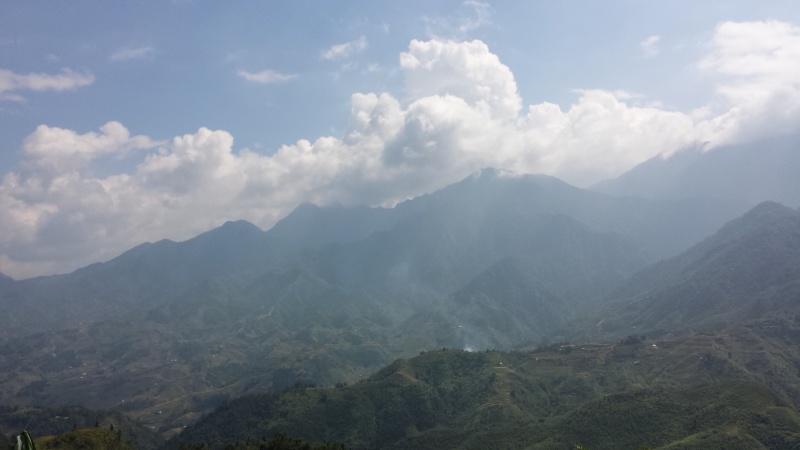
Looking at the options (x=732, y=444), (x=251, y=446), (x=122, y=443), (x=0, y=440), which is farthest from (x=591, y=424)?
(x=0, y=440)

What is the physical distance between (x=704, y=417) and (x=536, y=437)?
5484cm

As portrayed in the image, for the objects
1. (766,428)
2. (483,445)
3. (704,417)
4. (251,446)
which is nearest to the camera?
(251,446)

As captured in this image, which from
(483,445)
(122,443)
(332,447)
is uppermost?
(122,443)

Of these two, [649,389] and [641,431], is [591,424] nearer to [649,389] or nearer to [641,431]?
[641,431]

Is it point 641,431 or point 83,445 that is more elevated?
point 83,445

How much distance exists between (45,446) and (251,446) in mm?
46337

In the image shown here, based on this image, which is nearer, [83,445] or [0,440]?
[83,445]

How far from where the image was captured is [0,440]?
19825cm

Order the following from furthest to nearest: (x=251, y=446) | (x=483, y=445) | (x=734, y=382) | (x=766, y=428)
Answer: (x=483, y=445) < (x=734, y=382) < (x=766, y=428) < (x=251, y=446)

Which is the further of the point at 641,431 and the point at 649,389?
the point at 649,389

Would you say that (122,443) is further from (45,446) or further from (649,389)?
(649,389)

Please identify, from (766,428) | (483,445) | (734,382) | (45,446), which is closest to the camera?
(45,446)

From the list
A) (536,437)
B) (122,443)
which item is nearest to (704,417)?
(536,437)

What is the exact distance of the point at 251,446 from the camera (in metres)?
133
